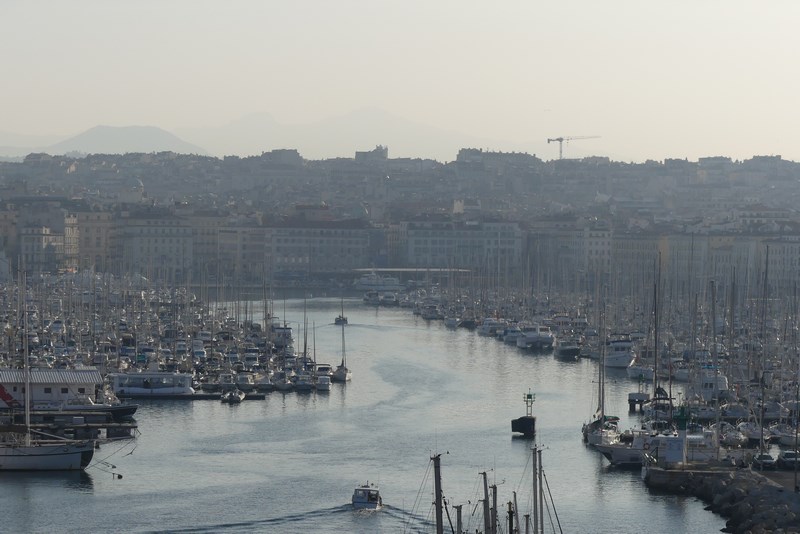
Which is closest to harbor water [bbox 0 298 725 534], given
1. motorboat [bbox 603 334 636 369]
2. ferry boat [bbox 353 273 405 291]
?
motorboat [bbox 603 334 636 369]

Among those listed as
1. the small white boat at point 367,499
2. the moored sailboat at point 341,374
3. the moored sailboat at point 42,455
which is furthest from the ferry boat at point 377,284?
the small white boat at point 367,499

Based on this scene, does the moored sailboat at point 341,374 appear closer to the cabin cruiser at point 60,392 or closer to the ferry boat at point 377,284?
the cabin cruiser at point 60,392

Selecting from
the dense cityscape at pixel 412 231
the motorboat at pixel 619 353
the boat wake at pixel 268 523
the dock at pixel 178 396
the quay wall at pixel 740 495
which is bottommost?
the boat wake at pixel 268 523

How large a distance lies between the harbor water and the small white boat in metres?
0.09

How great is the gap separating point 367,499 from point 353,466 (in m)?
2.88

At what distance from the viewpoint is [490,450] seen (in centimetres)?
2633

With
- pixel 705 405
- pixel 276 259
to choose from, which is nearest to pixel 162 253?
pixel 276 259

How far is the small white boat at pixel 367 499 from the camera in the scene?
72.6ft

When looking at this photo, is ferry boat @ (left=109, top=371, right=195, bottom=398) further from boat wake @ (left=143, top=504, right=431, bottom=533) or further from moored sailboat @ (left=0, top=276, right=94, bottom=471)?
boat wake @ (left=143, top=504, right=431, bottom=533)

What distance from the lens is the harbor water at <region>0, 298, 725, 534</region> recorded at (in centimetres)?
2175

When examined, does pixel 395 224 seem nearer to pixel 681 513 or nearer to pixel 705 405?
pixel 705 405

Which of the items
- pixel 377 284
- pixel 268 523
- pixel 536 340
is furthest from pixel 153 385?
pixel 377 284

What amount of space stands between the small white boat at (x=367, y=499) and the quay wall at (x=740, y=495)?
3055 mm

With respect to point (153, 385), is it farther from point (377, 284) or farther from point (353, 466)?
point (377, 284)
